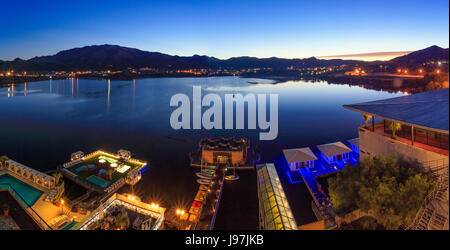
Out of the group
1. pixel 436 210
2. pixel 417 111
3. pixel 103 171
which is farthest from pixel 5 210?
pixel 417 111

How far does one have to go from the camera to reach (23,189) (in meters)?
13.7

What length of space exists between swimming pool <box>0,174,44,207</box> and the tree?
16.3 meters

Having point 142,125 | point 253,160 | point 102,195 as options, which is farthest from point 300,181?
point 142,125

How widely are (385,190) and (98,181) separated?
58.0 ft

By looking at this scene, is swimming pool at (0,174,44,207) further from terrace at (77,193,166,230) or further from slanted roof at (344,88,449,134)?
slanted roof at (344,88,449,134)

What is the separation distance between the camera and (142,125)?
37.1 m

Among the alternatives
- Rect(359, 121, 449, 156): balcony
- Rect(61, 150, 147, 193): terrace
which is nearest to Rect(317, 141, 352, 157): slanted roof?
Rect(359, 121, 449, 156): balcony

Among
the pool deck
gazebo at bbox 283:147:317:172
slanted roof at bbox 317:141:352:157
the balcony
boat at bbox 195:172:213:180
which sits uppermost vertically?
the balcony

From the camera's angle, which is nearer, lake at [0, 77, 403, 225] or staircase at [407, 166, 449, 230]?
staircase at [407, 166, 449, 230]

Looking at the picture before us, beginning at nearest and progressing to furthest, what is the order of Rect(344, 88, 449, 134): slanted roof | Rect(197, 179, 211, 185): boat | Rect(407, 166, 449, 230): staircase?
Rect(407, 166, 449, 230): staircase, Rect(344, 88, 449, 134): slanted roof, Rect(197, 179, 211, 185): boat

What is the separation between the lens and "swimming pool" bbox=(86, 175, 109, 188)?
16.2 meters

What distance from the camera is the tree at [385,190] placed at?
7.40 meters

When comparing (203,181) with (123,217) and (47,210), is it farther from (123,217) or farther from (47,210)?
(47,210)
